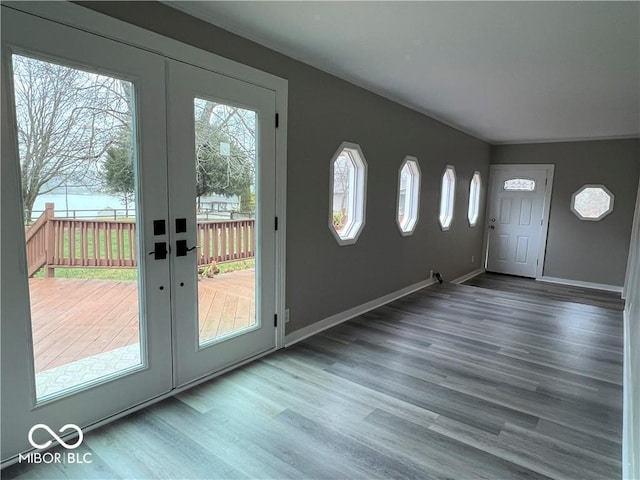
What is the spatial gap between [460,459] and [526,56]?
281cm

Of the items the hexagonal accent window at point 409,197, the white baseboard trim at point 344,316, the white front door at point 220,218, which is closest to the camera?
the white front door at point 220,218

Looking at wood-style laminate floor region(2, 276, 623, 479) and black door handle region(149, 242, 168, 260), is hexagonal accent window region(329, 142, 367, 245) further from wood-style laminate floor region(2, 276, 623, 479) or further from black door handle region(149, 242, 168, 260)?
black door handle region(149, 242, 168, 260)

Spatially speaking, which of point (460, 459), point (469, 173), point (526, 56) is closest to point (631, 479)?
point (460, 459)

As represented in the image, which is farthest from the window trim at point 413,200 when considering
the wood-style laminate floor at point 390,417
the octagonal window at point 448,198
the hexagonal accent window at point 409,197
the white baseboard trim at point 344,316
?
the wood-style laminate floor at point 390,417

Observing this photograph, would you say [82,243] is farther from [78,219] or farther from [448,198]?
[448,198]

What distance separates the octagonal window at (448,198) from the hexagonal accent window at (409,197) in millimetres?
940

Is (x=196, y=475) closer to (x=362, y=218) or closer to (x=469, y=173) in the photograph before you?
(x=362, y=218)

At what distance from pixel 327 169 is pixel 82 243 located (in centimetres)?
210

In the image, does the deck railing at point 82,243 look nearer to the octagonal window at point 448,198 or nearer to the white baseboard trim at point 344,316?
the white baseboard trim at point 344,316

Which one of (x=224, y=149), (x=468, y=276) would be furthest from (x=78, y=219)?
(x=468, y=276)

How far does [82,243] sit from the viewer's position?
2.01 m

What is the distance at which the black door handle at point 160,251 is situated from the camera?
88.6 inches

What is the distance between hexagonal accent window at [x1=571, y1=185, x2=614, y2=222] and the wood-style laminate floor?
3559 mm

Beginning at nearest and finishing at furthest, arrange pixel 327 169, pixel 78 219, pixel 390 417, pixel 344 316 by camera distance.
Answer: pixel 78 219 → pixel 390 417 → pixel 327 169 → pixel 344 316
